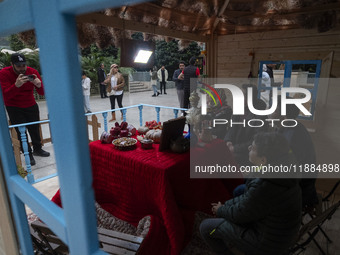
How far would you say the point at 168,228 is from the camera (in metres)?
2.19

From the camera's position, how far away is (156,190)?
2.26 metres

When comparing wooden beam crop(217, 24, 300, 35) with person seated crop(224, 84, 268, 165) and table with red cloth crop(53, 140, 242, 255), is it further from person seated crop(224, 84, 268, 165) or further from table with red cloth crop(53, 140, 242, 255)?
table with red cloth crop(53, 140, 242, 255)

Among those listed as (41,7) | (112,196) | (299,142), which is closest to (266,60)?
(299,142)

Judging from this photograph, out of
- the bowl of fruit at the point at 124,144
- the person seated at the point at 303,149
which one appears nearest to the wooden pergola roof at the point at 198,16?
the bowl of fruit at the point at 124,144

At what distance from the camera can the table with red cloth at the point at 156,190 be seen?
220cm

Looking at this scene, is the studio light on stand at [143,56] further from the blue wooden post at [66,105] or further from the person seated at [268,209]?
the blue wooden post at [66,105]

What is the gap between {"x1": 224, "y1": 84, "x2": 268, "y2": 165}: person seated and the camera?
3.05 meters

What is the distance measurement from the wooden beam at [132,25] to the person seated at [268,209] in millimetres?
3131

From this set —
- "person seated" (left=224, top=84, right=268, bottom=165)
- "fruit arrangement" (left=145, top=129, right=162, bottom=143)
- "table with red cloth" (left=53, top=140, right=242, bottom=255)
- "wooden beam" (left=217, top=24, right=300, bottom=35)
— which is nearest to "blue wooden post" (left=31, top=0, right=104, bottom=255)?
"table with red cloth" (left=53, top=140, right=242, bottom=255)

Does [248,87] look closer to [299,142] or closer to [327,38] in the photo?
[299,142]

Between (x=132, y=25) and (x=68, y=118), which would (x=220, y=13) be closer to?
(x=132, y=25)

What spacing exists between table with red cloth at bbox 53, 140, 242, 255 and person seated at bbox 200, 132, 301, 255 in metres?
0.65

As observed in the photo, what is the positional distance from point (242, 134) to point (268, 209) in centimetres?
186

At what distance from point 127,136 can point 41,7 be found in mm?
2514
